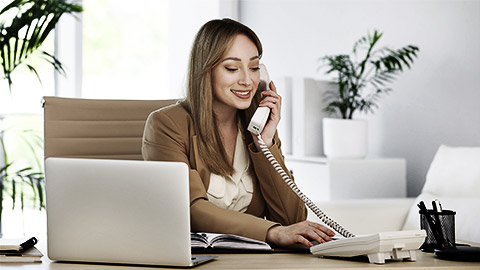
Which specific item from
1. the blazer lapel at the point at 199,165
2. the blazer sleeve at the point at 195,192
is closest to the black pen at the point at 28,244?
the blazer sleeve at the point at 195,192

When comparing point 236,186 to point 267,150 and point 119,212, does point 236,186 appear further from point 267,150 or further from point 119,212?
point 119,212

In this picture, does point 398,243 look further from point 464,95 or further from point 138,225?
point 464,95

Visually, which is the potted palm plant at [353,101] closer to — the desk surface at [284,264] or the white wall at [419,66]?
the white wall at [419,66]

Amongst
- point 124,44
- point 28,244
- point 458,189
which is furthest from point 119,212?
point 124,44

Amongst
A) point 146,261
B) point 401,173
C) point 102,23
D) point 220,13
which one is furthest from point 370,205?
point 102,23

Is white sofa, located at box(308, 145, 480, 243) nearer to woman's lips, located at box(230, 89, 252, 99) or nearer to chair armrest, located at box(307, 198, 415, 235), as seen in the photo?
chair armrest, located at box(307, 198, 415, 235)

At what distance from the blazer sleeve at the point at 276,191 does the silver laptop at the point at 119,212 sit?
2.01 ft

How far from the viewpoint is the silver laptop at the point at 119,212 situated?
1.14 m

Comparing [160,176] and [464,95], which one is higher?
[464,95]

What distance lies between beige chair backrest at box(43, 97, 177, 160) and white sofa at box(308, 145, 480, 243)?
87 cm

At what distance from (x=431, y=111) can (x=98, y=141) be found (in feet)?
6.61

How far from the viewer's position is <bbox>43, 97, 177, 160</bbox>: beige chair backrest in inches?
80.7

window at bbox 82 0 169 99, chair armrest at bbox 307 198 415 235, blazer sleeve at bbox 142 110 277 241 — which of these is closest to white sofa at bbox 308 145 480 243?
chair armrest at bbox 307 198 415 235

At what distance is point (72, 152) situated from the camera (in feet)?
6.78
